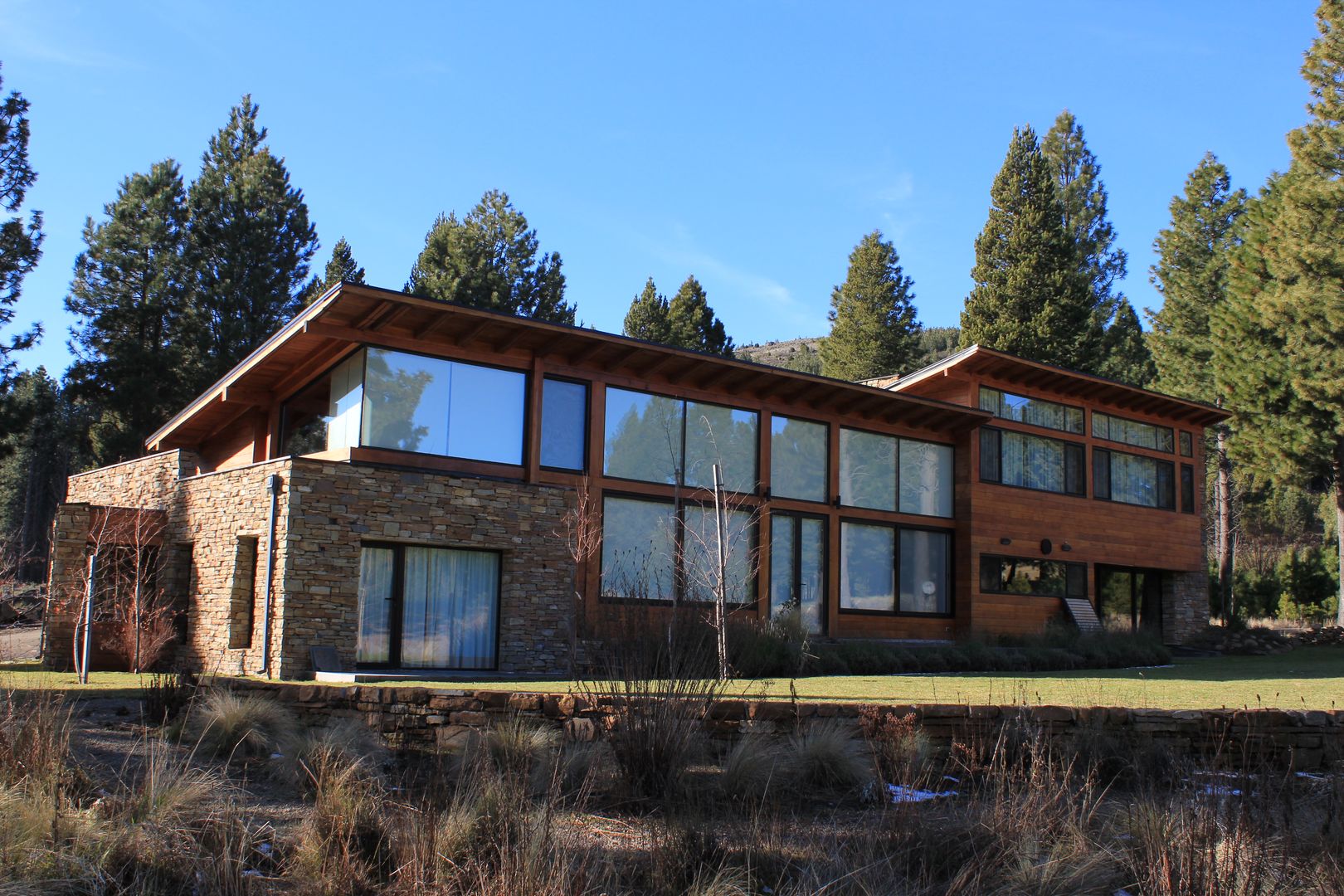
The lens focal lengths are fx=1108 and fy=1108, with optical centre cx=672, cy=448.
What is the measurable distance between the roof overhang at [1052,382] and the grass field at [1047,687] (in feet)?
22.2

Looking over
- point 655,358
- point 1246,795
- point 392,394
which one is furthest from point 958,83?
point 1246,795

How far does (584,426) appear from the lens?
16.9 meters

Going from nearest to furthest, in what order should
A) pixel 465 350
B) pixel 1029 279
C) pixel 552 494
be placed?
pixel 465 350
pixel 552 494
pixel 1029 279

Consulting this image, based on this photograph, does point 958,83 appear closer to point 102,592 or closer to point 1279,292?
point 102,592

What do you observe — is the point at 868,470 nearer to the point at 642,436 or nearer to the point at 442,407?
the point at 642,436

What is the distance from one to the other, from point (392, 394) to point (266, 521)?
2379mm

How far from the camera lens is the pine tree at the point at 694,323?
4050 cm

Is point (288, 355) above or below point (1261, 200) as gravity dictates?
below

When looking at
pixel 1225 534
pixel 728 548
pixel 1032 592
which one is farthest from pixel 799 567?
pixel 1225 534

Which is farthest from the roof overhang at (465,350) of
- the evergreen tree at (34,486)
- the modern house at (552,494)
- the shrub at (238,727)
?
the evergreen tree at (34,486)

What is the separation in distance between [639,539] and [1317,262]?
20.1 m

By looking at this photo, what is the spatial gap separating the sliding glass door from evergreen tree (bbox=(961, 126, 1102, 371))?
82.5ft

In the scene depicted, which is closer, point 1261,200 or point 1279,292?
point 1279,292

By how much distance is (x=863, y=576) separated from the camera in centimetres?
2019
